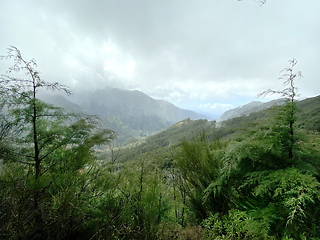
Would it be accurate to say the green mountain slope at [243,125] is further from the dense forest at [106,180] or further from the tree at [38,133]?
the tree at [38,133]

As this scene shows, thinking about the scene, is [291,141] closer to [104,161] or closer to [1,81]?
[104,161]

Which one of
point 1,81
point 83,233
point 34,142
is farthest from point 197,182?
point 1,81

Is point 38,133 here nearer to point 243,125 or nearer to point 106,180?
point 106,180

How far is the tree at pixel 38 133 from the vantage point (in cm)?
215

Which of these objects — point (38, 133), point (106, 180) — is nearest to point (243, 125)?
point (106, 180)

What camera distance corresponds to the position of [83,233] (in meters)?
2.15

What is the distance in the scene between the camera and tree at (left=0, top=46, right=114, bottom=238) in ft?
7.05

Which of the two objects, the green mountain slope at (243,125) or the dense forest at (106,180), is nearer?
the dense forest at (106,180)

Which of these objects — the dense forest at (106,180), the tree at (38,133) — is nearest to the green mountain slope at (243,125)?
the dense forest at (106,180)

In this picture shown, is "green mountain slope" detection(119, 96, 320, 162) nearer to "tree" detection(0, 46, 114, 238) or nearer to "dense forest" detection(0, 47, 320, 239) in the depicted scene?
"dense forest" detection(0, 47, 320, 239)

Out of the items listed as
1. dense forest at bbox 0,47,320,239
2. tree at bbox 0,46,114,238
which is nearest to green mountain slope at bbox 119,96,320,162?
dense forest at bbox 0,47,320,239

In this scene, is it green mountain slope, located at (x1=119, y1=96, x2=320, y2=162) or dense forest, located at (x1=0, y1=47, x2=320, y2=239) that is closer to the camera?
dense forest, located at (x1=0, y1=47, x2=320, y2=239)

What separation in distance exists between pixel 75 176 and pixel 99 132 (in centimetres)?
92

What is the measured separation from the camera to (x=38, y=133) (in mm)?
2389
